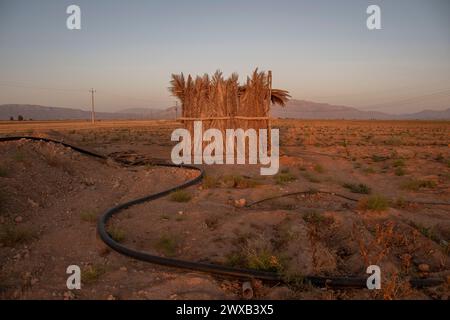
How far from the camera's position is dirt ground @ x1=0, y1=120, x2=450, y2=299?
352cm

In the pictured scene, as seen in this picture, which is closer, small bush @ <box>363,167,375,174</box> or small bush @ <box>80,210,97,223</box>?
small bush @ <box>80,210,97,223</box>

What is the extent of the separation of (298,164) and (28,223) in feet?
27.2

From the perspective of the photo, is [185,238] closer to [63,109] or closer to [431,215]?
[431,215]

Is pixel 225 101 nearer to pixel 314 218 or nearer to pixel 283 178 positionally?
pixel 283 178

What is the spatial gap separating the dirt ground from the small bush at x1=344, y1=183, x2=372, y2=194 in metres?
0.03

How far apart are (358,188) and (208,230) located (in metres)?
4.62

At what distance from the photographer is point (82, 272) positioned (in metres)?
3.70

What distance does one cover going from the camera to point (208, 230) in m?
5.16

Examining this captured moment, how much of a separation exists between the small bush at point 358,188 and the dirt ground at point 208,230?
0.03m

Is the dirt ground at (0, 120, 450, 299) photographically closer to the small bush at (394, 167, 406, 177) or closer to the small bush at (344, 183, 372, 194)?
the small bush at (344, 183, 372, 194)

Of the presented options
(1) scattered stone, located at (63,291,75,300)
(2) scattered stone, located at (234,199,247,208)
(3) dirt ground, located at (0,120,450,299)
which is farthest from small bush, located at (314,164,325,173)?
(1) scattered stone, located at (63,291,75,300)

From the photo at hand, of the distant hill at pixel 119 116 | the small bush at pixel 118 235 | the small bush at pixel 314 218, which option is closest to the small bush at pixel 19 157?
the small bush at pixel 118 235

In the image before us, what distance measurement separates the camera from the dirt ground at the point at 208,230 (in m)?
3.52
